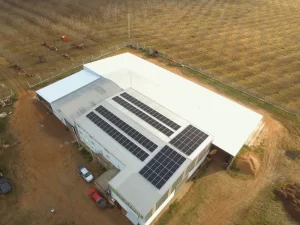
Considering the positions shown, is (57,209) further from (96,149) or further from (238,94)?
(238,94)

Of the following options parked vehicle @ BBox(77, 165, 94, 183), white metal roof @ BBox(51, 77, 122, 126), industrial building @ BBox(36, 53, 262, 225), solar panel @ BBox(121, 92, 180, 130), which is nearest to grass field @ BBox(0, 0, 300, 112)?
industrial building @ BBox(36, 53, 262, 225)

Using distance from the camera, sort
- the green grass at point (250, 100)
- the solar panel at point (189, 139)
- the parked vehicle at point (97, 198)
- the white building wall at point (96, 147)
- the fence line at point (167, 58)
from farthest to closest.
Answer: the fence line at point (167, 58) → the green grass at point (250, 100) → the solar panel at point (189, 139) → the white building wall at point (96, 147) → the parked vehicle at point (97, 198)

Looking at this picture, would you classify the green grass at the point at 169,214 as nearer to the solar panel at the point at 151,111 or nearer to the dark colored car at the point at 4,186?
the solar panel at the point at 151,111

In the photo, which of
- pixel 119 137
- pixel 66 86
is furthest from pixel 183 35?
pixel 119 137

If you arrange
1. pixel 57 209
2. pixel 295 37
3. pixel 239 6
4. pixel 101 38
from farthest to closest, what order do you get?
pixel 239 6, pixel 295 37, pixel 101 38, pixel 57 209

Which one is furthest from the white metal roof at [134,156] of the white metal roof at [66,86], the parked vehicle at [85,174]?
the white metal roof at [66,86]

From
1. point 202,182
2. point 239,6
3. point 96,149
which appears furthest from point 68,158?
point 239,6

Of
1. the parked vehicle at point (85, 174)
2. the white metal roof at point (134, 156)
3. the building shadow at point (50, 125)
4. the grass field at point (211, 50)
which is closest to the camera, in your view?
the white metal roof at point (134, 156)

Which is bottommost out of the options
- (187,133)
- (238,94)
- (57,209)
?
(57,209)
